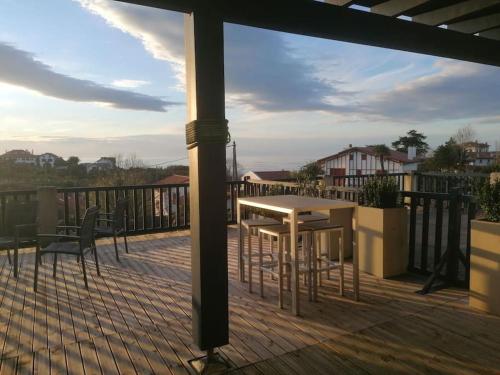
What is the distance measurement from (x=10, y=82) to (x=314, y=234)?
334 inches

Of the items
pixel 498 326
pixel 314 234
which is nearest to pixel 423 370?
pixel 498 326

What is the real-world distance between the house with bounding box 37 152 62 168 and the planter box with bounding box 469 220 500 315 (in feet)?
34.6

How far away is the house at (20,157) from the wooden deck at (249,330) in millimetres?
7519

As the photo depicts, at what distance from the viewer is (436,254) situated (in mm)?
3615

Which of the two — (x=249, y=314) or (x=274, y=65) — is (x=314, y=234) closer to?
(x=249, y=314)

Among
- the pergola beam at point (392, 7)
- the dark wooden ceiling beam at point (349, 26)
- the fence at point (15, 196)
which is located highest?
the pergola beam at point (392, 7)

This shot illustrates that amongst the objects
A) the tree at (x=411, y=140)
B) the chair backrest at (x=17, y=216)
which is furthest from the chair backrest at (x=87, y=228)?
the tree at (x=411, y=140)

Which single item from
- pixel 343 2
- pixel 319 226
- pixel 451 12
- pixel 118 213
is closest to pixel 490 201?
pixel 319 226

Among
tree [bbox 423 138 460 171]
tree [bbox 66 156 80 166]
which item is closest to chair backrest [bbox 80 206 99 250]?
tree [bbox 66 156 80 166]

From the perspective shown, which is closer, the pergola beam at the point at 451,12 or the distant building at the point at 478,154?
the pergola beam at the point at 451,12

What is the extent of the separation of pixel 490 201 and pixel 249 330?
217 cm

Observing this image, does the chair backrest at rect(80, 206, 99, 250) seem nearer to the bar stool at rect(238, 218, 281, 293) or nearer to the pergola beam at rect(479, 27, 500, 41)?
the bar stool at rect(238, 218, 281, 293)

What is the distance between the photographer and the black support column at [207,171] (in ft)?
6.16

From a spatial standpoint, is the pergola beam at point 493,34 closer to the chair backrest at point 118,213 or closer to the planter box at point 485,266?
the planter box at point 485,266
